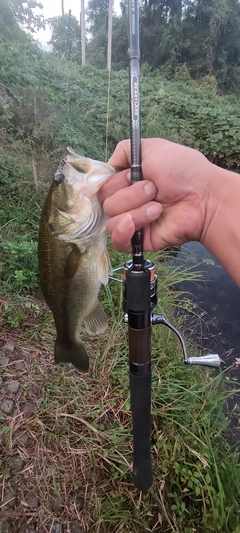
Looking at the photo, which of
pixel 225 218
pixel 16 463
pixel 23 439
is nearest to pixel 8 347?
pixel 23 439

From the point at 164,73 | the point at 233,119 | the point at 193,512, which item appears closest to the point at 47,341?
the point at 193,512

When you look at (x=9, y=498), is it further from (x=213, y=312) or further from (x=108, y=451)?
(x=213, y=312)

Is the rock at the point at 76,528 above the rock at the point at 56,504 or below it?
below

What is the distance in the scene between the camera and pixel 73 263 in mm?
1321

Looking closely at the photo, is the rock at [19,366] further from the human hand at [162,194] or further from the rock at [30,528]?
the human hand at [162,194]

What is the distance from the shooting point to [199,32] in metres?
23.4

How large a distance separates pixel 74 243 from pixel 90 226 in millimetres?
85

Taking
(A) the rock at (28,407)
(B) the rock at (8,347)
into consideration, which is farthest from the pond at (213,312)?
(B) the rock at (8,347)

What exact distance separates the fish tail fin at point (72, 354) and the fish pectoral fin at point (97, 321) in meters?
0.12

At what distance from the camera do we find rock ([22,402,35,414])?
2.21 metres

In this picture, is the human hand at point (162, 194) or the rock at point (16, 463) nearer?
the human hand at point (162, 194)

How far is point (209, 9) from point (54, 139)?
23364 millimetres

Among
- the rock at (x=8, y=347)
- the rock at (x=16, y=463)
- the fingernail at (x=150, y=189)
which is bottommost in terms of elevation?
the rock at (x=16, y=463)

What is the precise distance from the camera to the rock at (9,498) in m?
1.82
